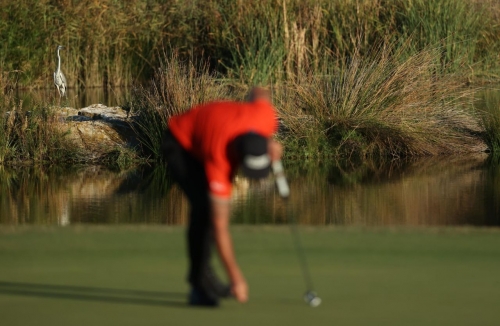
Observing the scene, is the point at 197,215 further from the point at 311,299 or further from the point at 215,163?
the point at 311,299

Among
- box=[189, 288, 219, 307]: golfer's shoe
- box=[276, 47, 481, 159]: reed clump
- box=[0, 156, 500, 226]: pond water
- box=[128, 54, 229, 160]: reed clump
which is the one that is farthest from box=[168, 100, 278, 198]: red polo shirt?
box=[276, 47, 481, 159]: reed clump

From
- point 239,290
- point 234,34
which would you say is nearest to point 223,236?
point 239,290

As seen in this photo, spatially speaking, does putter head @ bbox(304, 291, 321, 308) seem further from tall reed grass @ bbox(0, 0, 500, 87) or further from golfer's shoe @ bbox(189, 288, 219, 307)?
tall reed grass @ bbox(0, 0, 500, 87)

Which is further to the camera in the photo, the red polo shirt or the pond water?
the pond water

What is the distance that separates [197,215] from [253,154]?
0.59m

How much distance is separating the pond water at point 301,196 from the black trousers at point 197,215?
3621 millimetres

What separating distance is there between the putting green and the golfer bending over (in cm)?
18

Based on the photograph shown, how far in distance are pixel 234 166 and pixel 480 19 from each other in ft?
53.7

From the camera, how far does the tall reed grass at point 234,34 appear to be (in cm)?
1711

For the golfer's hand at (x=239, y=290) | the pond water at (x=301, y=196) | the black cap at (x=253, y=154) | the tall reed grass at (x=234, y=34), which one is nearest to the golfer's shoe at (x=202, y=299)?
the golfer's hand at (x=239, y=290)

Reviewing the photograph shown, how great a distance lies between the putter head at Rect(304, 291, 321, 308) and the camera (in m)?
5.02

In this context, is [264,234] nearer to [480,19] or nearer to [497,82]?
[497,82]

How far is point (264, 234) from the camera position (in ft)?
22.7

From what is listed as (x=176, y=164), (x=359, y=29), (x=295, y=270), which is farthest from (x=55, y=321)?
(x=359, y=29)
